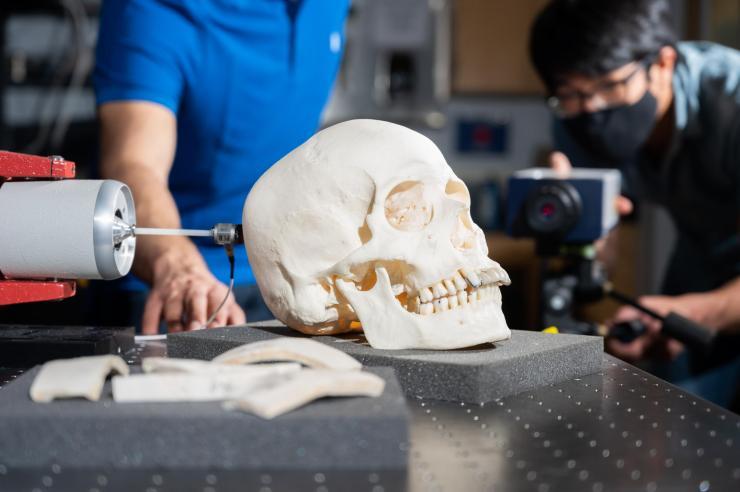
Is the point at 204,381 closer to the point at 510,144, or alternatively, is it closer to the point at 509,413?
the point at 509,413

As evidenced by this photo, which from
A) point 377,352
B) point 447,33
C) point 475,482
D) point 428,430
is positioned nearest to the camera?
point 475,482

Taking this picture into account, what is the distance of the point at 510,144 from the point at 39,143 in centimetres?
223

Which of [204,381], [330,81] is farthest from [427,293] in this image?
[330,81]

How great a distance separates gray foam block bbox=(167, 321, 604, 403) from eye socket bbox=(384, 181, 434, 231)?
0.50ft

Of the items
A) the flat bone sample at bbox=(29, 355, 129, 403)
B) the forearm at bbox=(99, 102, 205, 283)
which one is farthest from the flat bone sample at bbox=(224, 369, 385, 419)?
the forearm at bbox=(99, 102, 205, 283)

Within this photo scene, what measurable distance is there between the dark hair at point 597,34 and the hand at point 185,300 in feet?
3.75

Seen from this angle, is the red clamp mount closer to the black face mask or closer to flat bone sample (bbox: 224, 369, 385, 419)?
flat bone sample (bbox: 224, 369, 385, 419)

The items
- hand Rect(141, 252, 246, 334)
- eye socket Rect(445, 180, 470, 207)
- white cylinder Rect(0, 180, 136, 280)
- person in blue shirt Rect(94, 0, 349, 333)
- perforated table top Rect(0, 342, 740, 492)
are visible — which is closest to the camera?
perforated table top Rect(0, 342, 740, 492)

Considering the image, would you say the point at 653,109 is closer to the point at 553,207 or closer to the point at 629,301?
the point at 553,207

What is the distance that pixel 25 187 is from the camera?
92 centimetres

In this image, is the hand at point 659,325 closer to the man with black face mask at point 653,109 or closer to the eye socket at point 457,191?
the man with black face mask at point 653,109

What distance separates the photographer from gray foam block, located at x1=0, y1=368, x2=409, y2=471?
607 millimetres

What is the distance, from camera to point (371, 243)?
3.07 feet

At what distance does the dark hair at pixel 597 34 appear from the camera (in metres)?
1.96
